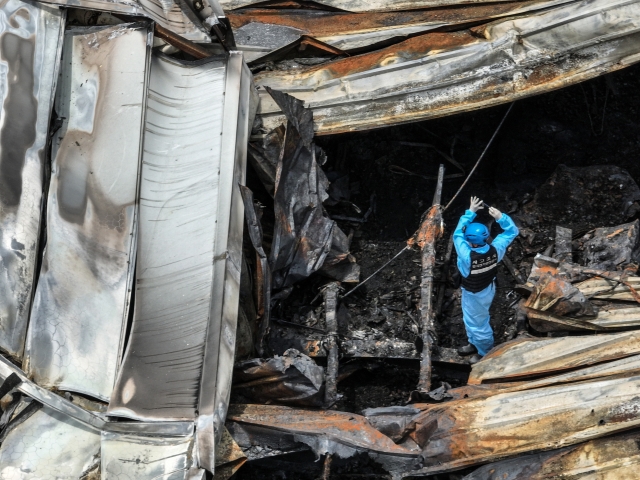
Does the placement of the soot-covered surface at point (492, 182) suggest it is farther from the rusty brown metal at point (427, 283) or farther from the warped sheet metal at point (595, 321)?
the warped sheet metal at point (595, 321)

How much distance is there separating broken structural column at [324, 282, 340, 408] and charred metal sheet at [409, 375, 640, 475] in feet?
1.90

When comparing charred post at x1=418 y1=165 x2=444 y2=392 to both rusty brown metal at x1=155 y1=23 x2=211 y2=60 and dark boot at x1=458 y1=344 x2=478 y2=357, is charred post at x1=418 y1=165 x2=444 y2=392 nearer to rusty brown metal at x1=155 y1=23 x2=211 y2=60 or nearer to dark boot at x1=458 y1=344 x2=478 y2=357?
dark boot at x1=458 y1=344 x2=478 y2=357

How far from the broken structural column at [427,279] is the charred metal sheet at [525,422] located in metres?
0.50

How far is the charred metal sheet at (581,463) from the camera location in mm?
3383

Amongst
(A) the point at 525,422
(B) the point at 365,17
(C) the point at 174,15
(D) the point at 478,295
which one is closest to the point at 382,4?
(B) the point at 365,17

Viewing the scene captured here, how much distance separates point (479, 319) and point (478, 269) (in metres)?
0.36

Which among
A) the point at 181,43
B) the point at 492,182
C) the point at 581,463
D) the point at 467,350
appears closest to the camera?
the point at 581,463

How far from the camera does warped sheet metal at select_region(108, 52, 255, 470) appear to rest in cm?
350

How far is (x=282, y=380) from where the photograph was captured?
4004 millimetres

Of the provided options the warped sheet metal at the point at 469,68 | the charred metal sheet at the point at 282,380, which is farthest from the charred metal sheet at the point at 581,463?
the warped sheet metal at the point at 469,68

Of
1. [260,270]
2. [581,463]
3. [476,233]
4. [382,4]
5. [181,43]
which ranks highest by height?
[382,4]

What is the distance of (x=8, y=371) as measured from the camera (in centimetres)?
334

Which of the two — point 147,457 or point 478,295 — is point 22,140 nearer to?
point 147,457

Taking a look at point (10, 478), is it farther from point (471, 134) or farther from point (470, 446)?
point (471, 134)
